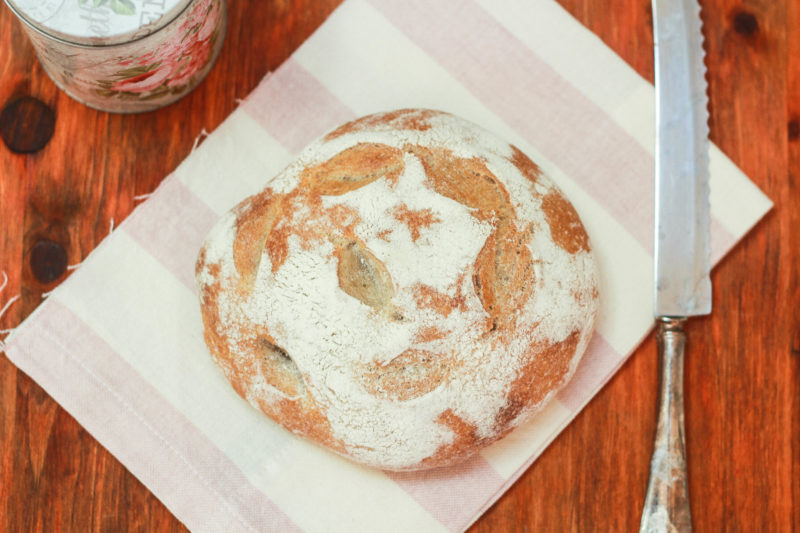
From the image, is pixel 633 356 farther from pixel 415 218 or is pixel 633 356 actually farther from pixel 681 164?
pixel 415 218

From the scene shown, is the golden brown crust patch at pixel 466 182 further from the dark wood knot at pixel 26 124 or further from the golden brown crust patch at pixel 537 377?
the dark wood knot at pixel 26 124

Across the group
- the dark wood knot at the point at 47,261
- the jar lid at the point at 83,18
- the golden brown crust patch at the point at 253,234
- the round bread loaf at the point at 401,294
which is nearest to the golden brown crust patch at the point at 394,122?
the round bread loaf at the point at 401,294

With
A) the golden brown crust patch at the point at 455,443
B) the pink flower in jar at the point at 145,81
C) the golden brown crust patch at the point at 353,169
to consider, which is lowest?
the golden brown crust patch at the point at 455,443

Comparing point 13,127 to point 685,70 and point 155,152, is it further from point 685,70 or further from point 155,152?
point 685,70

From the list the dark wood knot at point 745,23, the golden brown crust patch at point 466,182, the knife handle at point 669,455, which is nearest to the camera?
the golden brown crust patch at point 466,182

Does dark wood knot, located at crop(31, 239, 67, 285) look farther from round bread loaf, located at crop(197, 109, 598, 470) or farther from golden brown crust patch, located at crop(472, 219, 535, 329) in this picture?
golden brown crust patch, located at crop(472, 219, 535, 329)

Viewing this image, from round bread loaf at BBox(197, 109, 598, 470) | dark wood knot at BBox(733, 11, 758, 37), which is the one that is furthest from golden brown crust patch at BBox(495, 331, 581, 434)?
dark wood knot at BBox(733, 11, 758, 37)

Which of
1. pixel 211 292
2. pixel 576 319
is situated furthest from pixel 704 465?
pixel 211 292

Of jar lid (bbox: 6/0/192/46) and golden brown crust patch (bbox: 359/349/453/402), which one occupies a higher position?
jar lid (bbox: 6/0/192/46)
